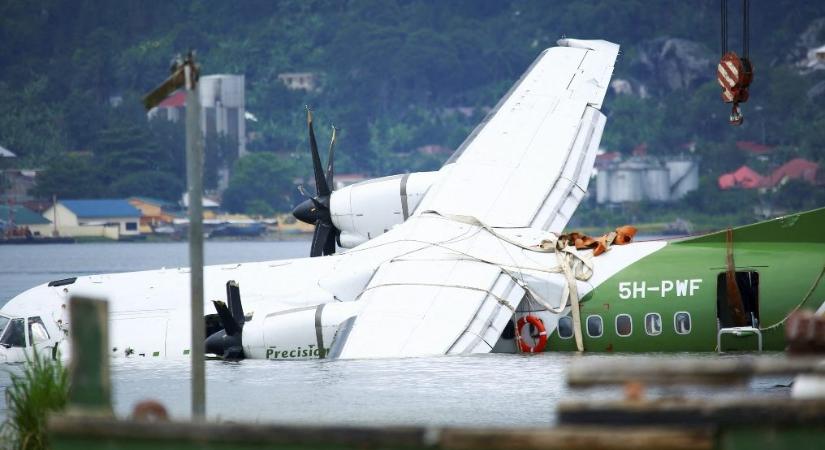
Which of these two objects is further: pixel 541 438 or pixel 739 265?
pixel 739 265

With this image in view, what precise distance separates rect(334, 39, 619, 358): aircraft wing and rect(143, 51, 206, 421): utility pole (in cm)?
718

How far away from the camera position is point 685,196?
494ft

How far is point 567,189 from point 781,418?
58.5ft

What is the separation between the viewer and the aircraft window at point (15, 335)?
1011 inches

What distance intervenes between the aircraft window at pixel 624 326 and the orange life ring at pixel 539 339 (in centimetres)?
108

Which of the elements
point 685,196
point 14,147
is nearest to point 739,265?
point 685,196

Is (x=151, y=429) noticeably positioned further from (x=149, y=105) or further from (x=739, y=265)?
(x=739, y=265)

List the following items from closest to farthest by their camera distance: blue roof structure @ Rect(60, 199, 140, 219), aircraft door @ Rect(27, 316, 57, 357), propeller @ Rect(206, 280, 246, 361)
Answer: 1. propeller @ Rect(206, 280, 246, 361)
2. aircraft door @ Rect(27, 316, 57, 357)
3. blue roof structure @ Rect(60, 199, 140, 219)

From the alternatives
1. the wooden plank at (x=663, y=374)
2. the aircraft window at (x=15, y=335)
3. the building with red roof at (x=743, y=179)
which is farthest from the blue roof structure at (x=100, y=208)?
the wooden plank at (x=663, y=374)

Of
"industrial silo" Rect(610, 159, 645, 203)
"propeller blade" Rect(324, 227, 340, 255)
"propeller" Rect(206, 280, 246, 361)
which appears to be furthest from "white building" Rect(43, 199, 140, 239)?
"propeller" Rect(206, 280, 246, 361)

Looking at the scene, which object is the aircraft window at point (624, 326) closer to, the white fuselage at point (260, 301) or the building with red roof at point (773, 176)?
the white fuselage at point (260, 301)

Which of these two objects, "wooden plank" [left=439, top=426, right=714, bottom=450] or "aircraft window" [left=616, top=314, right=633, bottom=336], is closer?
"wooden plank" [left=439, top=426, right=714, bottom=450]

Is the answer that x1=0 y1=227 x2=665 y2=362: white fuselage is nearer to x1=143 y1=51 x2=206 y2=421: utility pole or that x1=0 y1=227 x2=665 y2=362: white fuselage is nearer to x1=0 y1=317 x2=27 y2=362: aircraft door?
x1=0 y1=317 x2=27 y2=362: aircraft door

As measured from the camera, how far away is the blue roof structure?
137750 mm
